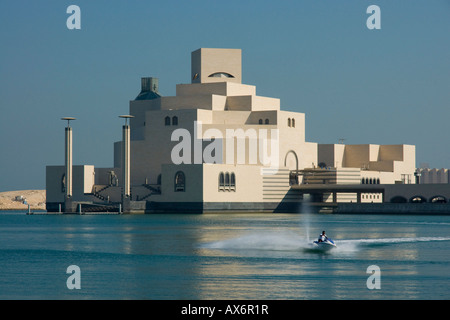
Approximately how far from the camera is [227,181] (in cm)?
14400

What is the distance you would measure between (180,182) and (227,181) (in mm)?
7554

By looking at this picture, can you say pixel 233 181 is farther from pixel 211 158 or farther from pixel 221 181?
pixel 211 158

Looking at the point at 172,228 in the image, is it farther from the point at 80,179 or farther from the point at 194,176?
the point at 80,179

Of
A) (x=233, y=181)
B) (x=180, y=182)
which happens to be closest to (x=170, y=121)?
(x=180, y=182)

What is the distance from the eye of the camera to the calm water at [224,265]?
39.5 m

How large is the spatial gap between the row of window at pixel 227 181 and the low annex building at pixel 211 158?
96 mm

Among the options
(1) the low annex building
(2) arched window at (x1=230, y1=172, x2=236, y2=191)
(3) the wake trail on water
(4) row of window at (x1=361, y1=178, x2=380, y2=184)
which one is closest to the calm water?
(3) the wake trail on water

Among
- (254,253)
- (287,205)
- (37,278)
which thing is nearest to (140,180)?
(287,205)

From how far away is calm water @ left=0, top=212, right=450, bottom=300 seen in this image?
130 feet

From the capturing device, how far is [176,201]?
474ft
